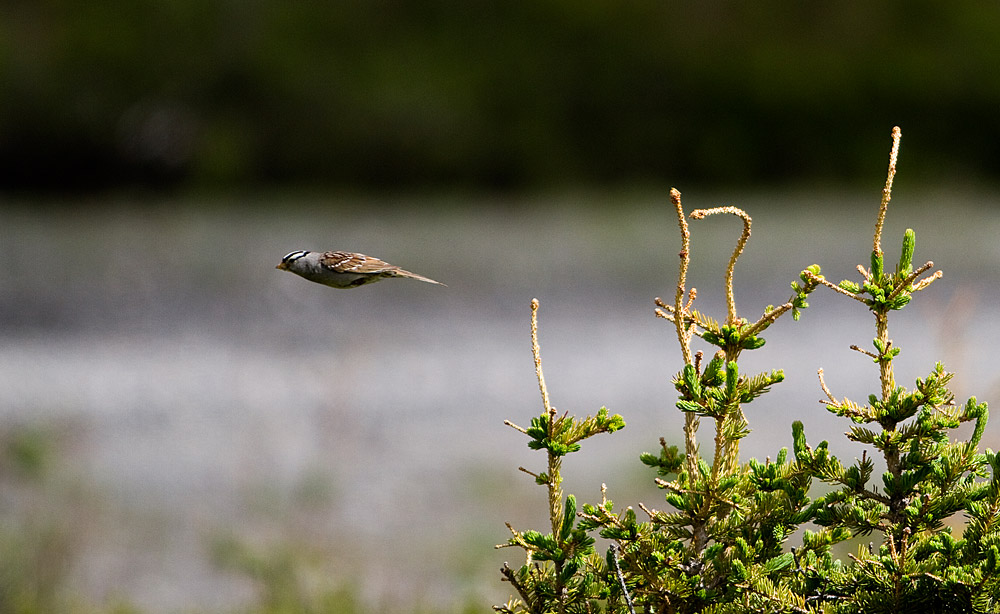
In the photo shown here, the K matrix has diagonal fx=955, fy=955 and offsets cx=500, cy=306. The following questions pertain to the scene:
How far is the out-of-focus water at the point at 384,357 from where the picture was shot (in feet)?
10.3

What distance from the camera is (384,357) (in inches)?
Result: 212

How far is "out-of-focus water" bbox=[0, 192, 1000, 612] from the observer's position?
3125 millimetres

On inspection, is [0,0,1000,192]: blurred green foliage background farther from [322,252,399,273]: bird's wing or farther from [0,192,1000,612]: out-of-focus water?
[322,252,399,273]: bird's wing

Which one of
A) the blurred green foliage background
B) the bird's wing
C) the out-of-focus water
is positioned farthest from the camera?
the blurred green foliage background

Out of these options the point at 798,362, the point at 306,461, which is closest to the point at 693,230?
the point at 798,362

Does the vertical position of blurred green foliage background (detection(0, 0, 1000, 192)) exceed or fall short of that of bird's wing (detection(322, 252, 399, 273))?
it exceeds it

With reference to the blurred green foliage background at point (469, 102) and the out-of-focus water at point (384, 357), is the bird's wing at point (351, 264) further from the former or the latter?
the blurred green foliage background at point (469, 102)

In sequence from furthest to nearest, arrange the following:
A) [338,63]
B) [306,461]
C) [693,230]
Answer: [693,230], [338,63], [306,461]

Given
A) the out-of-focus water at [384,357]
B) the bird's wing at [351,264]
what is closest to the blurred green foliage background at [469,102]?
the out-of-focus water at [384,357]

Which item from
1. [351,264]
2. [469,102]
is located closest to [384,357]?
[469,102]

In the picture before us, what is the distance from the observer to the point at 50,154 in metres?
5.74

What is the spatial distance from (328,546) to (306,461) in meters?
1.13

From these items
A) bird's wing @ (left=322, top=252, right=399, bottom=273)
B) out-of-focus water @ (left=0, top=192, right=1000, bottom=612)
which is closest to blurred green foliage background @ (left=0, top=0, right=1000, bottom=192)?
out-of-focus water @ (left=0, top=192, right=1000, bottom=612)

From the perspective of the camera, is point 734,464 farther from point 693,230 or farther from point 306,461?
point 693,230
